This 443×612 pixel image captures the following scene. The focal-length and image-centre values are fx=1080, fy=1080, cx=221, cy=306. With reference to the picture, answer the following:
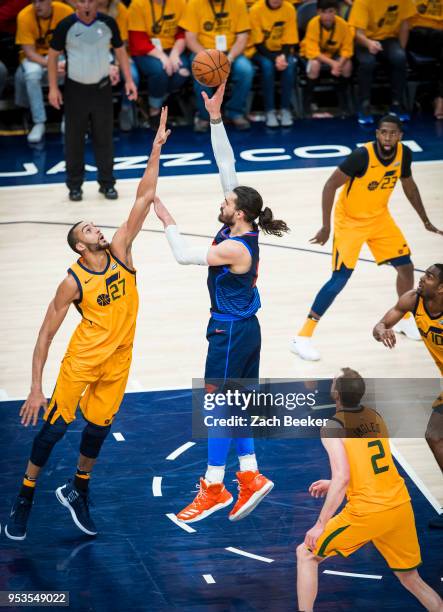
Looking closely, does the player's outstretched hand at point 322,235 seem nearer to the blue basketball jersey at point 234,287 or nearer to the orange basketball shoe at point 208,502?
the blue basketball jersey at point 234,287

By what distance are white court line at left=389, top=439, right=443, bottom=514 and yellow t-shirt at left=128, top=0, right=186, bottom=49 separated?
799 centimetres

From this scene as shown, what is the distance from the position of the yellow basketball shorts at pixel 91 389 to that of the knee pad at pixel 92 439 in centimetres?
4

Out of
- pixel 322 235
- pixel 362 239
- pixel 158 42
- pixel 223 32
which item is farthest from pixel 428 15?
pixel 322 235

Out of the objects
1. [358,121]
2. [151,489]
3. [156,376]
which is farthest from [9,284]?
[358,121]

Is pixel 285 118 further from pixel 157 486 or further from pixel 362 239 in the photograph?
pixel 157 486

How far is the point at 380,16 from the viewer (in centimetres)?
1395

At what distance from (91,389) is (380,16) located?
9295mm

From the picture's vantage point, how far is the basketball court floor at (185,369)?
579cm

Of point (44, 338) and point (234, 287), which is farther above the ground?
point (234, 287)

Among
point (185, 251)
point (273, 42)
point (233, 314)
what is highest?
point (185, 251)

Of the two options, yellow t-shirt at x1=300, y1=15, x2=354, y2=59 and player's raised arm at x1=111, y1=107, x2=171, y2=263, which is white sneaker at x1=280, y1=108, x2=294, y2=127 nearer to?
yellow t-shirt at x1=300, y1=15, x2=354, y2=59

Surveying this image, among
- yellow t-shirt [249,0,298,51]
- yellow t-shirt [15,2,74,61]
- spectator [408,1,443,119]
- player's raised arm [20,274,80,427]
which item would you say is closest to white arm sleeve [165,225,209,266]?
player's raised arm [20,274,80,427]

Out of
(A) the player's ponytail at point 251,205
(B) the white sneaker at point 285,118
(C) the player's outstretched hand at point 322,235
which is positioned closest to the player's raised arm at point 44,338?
(A) the player's ponytail at point 251,205

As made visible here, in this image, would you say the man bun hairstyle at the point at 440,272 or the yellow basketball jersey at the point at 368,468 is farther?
the man bun hairstyle at the point at 440,272
